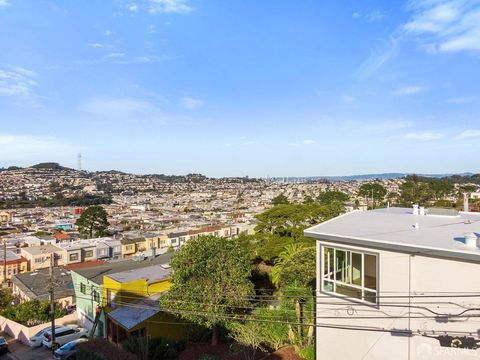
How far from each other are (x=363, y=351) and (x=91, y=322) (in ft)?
55.1

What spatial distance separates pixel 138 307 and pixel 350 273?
10.1 meters

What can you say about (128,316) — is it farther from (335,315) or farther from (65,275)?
(65,275)

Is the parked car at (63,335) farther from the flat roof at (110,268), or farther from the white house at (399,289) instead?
the white house at (399,289)

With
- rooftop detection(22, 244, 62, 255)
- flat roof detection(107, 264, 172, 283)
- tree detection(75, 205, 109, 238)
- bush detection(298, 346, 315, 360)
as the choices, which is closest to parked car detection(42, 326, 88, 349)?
flat roof detection(107, 264, 172, 283)

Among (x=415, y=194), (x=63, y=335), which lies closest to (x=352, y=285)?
(x=63, y=335)

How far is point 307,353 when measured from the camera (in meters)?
11.1

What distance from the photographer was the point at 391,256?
A: 305 inches

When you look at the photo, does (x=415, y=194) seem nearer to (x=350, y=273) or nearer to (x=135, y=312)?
(x=135, y=312)

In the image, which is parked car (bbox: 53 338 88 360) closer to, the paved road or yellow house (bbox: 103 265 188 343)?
the paved road

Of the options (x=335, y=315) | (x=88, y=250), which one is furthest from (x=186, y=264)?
(x=88, y=250)

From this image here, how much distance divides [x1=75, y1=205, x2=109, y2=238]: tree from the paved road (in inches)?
1431

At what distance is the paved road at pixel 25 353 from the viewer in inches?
665

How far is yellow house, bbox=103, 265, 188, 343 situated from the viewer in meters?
14.2

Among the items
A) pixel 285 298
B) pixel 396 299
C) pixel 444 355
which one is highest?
pixel 396 299
